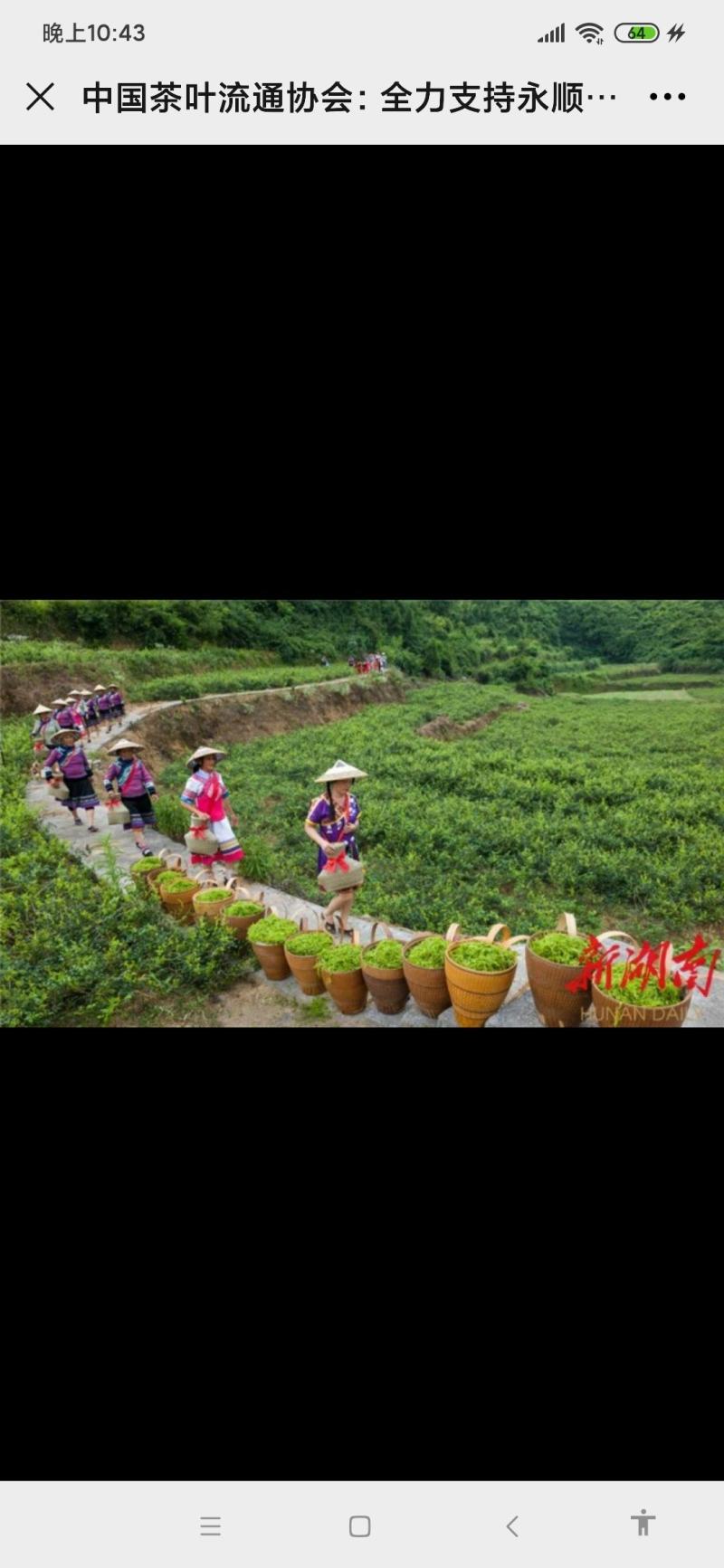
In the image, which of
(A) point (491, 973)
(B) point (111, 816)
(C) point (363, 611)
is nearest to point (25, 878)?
(B) point (111, 816)

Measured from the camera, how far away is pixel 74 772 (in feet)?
20.1

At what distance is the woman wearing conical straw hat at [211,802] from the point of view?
4516 mm

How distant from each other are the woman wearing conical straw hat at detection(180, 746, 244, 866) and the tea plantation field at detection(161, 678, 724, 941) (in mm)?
657

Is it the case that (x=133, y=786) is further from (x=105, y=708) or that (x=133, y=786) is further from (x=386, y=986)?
(x=105, y=708)

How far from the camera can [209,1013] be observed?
358 cm

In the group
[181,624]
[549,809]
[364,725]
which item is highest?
[181,624]

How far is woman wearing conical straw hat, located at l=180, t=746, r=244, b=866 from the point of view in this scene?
4.52m

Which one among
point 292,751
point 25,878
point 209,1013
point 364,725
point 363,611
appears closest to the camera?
point 209,1013

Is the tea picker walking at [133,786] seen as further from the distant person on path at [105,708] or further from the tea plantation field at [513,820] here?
the distant person on path at [105,708]

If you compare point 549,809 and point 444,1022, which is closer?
point 444,1022

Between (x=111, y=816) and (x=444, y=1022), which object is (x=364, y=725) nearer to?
(x=111, y=816)

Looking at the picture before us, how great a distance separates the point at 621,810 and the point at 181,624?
8.96 metres

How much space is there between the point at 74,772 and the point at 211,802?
2307 mm

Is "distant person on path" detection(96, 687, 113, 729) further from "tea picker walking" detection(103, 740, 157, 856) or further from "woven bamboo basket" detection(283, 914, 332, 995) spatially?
"woven bamboo basket" detection(283, 914, 332, 995)
